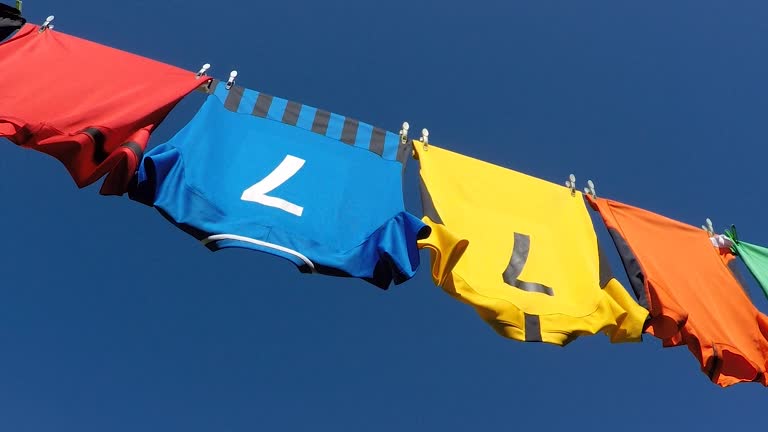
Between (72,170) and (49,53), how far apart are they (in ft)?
3.62

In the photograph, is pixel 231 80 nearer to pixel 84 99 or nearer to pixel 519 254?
pixel 84 99

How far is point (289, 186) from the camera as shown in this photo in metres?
3.56

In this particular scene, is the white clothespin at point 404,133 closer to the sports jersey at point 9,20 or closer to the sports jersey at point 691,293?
the sports jersey at point 691,293

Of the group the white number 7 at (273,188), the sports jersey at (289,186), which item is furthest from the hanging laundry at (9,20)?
the white number 7 at (273,188)

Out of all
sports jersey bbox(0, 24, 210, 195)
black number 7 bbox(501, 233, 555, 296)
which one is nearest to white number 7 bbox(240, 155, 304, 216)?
sports jersey bbox(0, 24, 210, 195)

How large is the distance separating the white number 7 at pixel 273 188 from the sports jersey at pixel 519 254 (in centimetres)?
61

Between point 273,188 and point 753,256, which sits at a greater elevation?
point 753,256

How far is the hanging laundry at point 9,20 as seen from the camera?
154 inches

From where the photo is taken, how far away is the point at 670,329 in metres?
3.69

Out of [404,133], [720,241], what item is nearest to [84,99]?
[404,133]

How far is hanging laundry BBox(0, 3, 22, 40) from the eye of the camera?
3900mm

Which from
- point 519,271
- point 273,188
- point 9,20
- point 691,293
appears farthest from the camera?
point 691,293

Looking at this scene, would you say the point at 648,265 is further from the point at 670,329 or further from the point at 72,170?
the point at 72,170

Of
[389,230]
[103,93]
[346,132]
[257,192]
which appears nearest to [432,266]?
[389,230]
